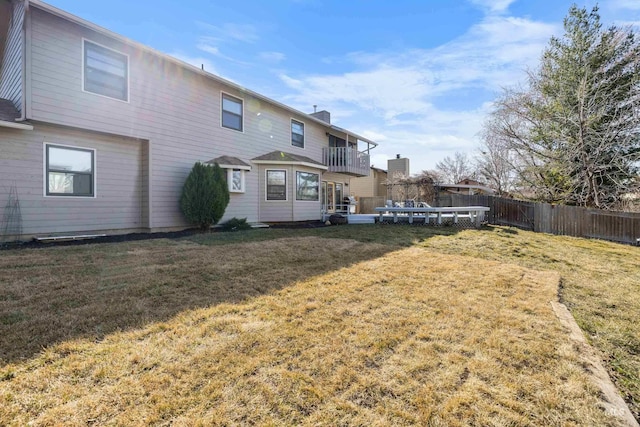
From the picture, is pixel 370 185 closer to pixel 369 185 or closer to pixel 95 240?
pixel 369 185

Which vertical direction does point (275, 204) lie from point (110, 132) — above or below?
below

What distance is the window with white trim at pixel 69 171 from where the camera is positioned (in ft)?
25.0

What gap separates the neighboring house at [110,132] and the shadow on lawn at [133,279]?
2132mm

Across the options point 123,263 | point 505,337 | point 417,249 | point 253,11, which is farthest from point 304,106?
point 505,337

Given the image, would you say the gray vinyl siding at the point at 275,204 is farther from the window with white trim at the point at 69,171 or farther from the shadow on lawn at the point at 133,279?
the window with white trim at the point at 69,171

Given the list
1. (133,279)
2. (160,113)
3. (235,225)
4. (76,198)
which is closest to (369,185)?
(235,225)

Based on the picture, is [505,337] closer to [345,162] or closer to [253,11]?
[253,11]

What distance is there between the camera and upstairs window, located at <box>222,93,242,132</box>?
11453 millimetres

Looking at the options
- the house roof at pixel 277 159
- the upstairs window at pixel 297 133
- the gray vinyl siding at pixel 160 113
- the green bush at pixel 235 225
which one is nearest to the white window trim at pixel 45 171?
the gray vinyl siding at pixel 160 113

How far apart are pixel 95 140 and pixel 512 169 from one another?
2102 cm

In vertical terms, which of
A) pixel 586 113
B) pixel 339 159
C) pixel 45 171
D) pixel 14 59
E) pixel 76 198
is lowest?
pixel 76 198

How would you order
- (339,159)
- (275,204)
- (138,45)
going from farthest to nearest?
(339,159) → (275,204) → (138,45)

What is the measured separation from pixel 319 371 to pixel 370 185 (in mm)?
23870

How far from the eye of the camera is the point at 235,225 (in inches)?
428
